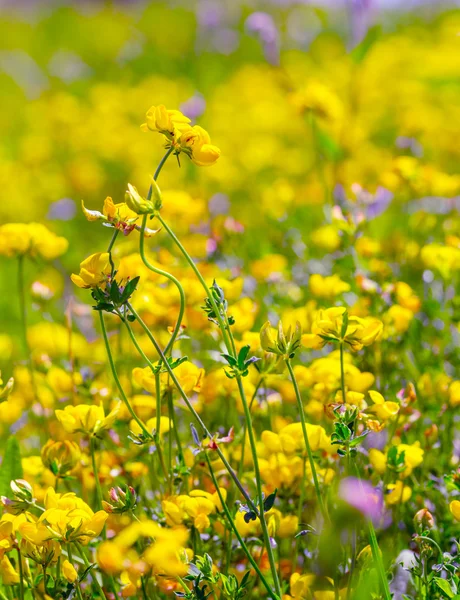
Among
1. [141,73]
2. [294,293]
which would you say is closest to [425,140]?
[294,293]

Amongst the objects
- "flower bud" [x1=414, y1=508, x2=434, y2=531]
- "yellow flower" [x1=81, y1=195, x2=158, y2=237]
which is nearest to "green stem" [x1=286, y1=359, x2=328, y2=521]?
"flower bud" [x1=414, y1=508, x2=434, y2=531]

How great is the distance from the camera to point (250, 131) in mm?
4305

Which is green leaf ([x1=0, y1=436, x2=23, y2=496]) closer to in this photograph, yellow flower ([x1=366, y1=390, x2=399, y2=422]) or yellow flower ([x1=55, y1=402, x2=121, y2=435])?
yellow flower ([x1=55, y1=402, x2=121, y2=435])

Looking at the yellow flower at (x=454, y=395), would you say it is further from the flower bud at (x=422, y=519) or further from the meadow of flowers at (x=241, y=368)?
the flower bud at (x=422, y=519)

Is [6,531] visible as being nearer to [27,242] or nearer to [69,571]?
[69,571]

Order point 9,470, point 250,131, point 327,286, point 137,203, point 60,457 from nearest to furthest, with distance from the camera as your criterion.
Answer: point 137,203
point 60,457
point 9,470
point 327,286
point 250,131

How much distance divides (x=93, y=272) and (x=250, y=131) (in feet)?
11.5

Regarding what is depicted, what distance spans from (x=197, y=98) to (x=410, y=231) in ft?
2.67

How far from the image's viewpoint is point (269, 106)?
4641 mm

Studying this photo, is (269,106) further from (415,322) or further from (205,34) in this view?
(415,322)

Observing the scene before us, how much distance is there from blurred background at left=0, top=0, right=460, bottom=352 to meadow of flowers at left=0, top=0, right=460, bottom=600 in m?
0.02

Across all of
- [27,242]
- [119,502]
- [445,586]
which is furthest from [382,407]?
[27,242]

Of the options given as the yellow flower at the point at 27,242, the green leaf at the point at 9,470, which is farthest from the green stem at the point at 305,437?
the yellow flower at the point at 27,242

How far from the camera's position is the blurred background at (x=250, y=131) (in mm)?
2184
